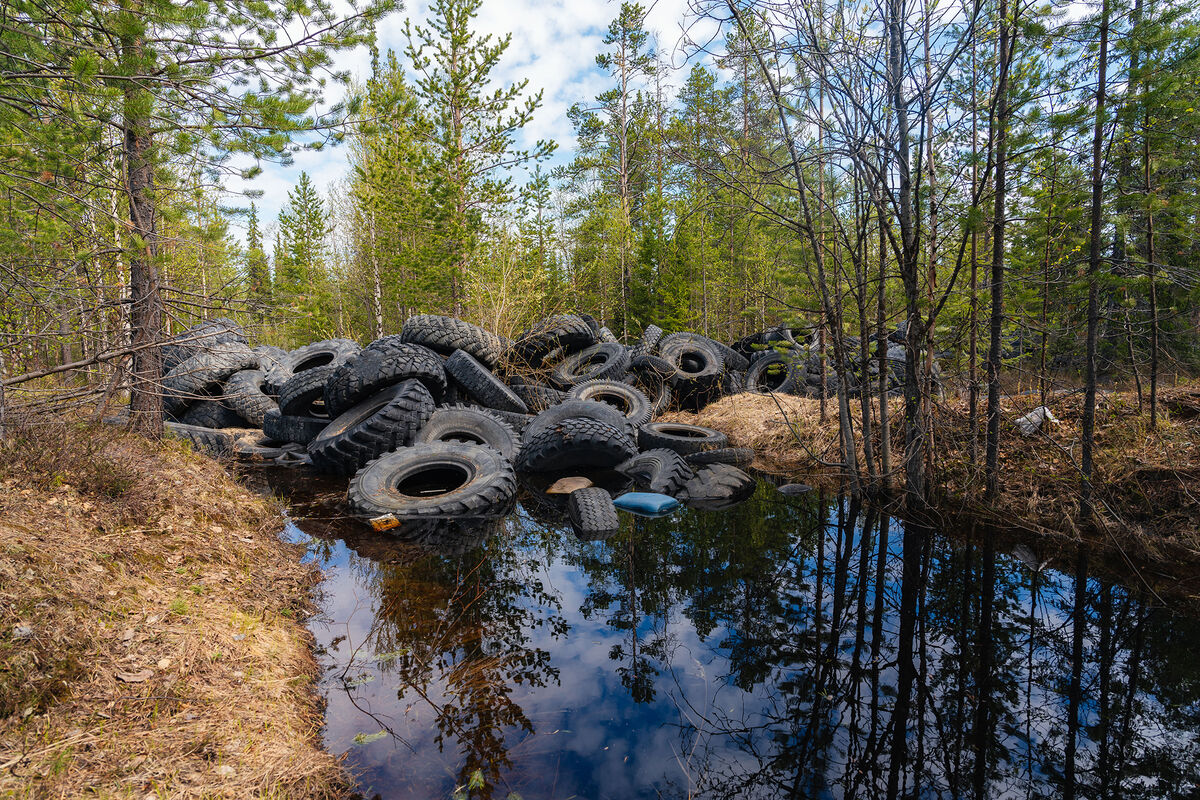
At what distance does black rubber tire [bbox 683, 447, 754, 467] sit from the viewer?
7.44 m

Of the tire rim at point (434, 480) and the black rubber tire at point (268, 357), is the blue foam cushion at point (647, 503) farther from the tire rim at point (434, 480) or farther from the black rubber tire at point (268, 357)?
the black rubber tire at point (268, 357)

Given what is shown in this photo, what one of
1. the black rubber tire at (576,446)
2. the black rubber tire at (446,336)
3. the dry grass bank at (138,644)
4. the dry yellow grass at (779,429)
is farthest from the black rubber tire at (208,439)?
the dry yellow grass at (779,429)

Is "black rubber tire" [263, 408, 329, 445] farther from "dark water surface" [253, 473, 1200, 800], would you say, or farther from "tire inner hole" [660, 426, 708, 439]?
"tire inner hole" [660, 426, 708, 439]

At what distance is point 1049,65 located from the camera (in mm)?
4441

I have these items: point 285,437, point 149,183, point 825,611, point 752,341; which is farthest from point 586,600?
point 752,341

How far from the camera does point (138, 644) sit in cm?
252

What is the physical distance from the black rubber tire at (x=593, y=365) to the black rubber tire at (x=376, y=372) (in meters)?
3.51

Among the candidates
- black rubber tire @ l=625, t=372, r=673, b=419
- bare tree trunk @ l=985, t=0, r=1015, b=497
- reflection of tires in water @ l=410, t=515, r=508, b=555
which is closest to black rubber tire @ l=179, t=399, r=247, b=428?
reflection of tires in water @ l=410, t=515, r=508, b=555

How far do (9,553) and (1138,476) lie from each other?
7.50 meters

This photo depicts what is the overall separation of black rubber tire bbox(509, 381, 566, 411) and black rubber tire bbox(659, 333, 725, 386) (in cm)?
240

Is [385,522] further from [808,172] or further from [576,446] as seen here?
[808,172]

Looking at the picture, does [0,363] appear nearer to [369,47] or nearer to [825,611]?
[369,47]

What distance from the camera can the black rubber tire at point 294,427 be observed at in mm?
8141

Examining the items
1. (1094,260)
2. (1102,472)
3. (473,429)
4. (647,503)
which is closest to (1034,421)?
(1102,472)
